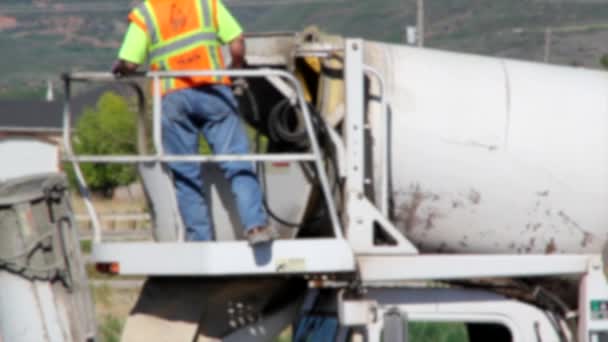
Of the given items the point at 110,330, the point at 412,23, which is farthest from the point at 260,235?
the point at 412,23

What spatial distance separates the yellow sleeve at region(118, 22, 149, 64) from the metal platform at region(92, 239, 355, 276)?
106cm

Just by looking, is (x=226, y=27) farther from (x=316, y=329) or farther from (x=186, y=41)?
(x=316, y=329)

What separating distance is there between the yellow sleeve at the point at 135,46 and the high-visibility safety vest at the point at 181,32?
0.10 ft

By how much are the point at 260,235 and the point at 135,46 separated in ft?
4.26

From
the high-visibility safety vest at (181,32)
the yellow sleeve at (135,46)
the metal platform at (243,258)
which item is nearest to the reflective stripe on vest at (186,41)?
the high-visibility safety vest at (181,32)

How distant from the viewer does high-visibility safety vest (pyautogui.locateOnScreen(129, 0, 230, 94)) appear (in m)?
7.71

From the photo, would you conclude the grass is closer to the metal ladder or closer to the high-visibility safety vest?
the high-visibility safety vest

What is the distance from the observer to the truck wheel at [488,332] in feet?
24.8

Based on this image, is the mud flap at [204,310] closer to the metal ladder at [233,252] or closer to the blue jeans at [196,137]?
the blue jeans at [196,137]

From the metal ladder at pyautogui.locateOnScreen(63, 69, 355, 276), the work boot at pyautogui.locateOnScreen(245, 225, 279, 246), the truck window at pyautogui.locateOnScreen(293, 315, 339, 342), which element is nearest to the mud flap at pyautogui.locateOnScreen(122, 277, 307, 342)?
the truck window at pyautogui.locateOnScreen(293, 315, 339, 342)

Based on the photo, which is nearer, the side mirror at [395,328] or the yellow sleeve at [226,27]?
the side mirror at [395,328]

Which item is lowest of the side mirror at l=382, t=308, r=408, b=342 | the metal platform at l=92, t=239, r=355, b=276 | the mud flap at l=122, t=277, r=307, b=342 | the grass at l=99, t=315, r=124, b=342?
the grass at l=99, t=315, r=124, b=342

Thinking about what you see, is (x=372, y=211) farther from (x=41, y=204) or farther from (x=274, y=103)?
(x=41, y=204)

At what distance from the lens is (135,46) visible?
303 inches
